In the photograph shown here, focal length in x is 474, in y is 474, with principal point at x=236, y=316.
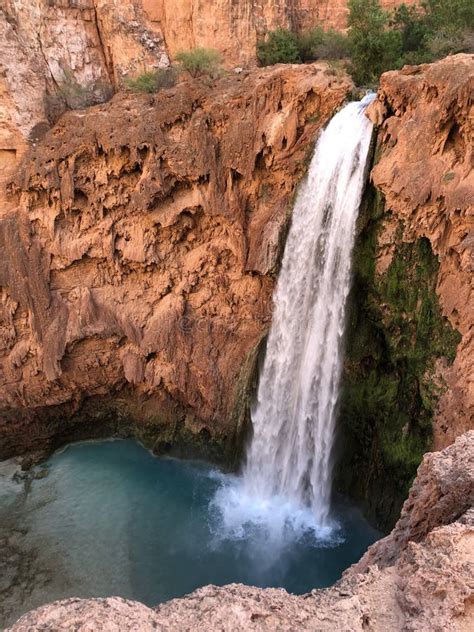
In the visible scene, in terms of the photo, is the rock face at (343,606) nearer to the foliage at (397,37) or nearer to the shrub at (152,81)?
the foliage at (397,37)

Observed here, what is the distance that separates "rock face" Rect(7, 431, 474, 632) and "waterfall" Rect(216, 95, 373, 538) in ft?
23.4

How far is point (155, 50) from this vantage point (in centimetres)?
1425

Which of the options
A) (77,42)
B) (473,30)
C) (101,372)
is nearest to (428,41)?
(473,30)

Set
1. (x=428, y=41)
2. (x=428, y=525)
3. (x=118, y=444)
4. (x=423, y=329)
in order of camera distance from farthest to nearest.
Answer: (x=118, y=444) < (x=428, y=41) < (x=423, y=329) < (x=428, y=525)

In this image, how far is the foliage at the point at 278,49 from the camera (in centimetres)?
1437

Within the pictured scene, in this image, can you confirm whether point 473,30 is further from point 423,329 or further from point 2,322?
point 2,322

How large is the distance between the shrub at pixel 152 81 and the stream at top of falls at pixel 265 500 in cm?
550

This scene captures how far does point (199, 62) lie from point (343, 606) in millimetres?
13813

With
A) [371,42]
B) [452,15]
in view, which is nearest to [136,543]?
[371,42]

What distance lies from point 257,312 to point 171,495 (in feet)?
16.9

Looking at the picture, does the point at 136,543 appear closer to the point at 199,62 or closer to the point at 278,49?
the point at 199,62

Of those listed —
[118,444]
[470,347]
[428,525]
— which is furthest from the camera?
[118,444]

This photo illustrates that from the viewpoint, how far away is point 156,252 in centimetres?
1256

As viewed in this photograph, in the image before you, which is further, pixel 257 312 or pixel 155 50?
pixel 155 50
